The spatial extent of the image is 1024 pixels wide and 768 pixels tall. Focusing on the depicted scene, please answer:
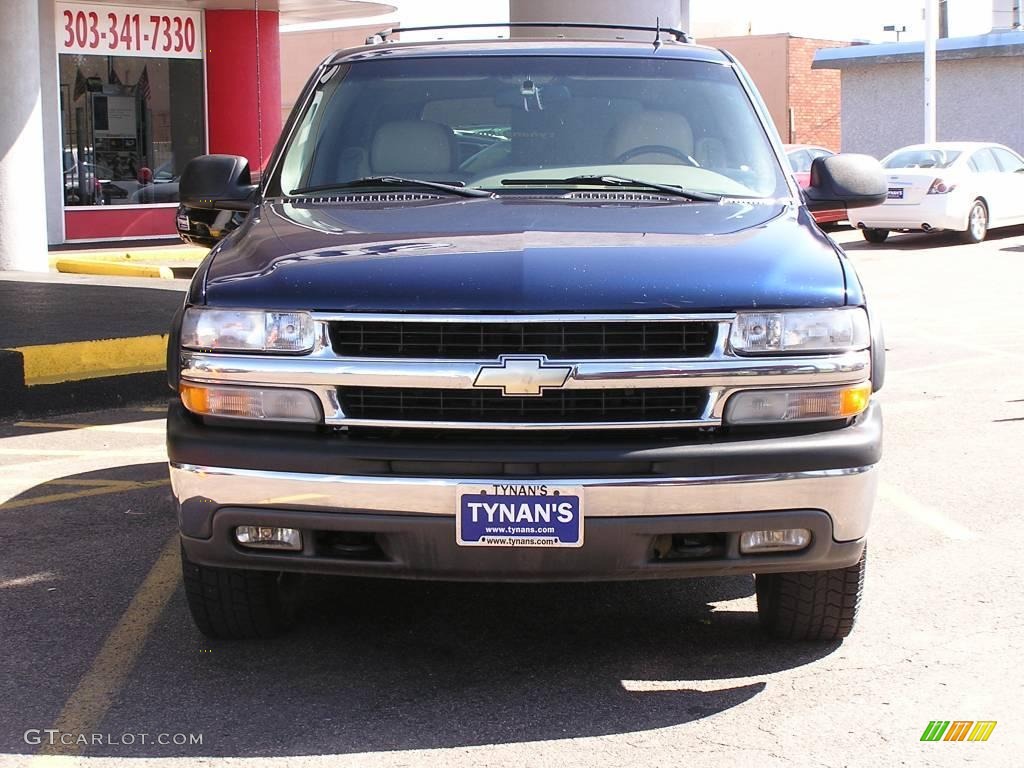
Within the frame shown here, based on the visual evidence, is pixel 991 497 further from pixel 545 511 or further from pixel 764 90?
pixel 764 90

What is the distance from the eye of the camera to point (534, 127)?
5309mm

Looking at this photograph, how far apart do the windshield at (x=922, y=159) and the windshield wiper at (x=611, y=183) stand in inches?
Result: 704

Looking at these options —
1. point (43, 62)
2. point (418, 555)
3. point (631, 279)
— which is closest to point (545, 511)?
point (418, 555)

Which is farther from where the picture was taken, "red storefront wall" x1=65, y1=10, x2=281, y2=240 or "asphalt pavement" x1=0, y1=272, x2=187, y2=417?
"red storefront wall" x1=65, y1=10, x2=281, y2=240

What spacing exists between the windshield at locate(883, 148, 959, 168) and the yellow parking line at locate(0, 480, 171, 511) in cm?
1705

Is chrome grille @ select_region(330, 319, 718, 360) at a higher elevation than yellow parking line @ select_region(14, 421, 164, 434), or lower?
higher

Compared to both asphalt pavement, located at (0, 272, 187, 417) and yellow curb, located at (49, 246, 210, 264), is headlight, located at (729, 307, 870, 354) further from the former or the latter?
yellow curb, located at (49, 246, 210, 264)

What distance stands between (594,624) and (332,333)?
57.8 inches

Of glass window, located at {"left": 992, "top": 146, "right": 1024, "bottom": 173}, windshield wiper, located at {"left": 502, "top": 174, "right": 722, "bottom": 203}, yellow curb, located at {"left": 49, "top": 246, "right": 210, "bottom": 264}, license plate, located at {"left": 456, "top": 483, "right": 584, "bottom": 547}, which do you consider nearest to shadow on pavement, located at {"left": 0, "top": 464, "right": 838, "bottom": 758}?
license plate, located at {"left": 456, "top": 483, "right": 584, "bottom": 547}

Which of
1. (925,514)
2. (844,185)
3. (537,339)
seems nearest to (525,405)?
(537,339)

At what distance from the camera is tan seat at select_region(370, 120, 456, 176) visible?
5215mm

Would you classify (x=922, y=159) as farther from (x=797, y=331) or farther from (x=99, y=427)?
(x=797, y=331)

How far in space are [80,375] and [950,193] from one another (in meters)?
15.0

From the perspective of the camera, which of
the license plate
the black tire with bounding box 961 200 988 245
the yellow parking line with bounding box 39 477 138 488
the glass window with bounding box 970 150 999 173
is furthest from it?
the glass window with bounding box 970 150 999 173
